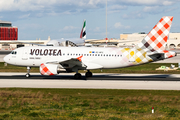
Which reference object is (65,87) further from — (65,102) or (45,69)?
(65,102)

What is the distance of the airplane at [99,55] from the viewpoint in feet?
119

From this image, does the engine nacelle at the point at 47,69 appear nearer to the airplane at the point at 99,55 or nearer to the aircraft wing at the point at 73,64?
the airplane at the point at 99,55

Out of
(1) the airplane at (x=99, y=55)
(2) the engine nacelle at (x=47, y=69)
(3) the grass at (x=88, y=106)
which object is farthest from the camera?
(1) the airplane at (x=99, y=55)

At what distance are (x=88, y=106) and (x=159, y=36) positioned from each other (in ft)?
64.5

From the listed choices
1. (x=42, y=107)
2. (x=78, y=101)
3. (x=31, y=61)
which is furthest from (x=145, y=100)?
(x=31, y=61)

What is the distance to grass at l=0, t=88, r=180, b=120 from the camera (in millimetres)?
16922

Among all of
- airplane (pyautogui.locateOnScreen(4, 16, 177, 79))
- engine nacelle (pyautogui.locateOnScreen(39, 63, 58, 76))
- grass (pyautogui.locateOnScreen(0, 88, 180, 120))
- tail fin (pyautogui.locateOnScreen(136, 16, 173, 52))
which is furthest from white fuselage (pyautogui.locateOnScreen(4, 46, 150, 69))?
grass (pyautogui.locateOnScreen(0, 88, 180, 120))

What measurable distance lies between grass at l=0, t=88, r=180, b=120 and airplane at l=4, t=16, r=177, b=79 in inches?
377

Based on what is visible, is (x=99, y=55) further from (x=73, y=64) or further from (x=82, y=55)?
(x=73, y=64)

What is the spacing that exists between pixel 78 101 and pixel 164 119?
7766 millimetres

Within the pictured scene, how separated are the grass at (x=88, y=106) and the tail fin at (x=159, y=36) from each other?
10.6 metres

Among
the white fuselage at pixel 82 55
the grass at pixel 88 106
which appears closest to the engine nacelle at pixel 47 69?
the white fuselage at pixel 82 55

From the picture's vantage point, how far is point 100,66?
37188mm

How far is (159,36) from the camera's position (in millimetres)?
36438
